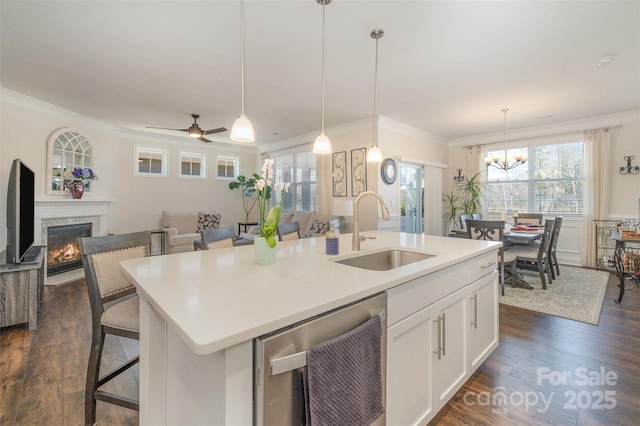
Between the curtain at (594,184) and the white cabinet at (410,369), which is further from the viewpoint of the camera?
the curtain at (594,184)

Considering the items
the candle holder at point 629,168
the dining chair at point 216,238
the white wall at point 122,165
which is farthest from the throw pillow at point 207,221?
the candle holder at point 629,168

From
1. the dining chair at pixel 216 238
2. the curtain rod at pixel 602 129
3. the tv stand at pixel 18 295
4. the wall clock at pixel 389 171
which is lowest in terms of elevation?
the tv stand at pixel 18 295

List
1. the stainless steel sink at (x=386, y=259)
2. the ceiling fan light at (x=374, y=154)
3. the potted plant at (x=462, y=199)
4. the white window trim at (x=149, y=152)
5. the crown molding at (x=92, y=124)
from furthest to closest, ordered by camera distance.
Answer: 1. the potted plant at (x=462, y=199)
2. the white window trim at (x=149, y=152)
3. the crown molding at (x=92, y=124)
4. the ceiling fan light at (x=374, y=154)
5. the stainless steel sink at (x=386, y=259)

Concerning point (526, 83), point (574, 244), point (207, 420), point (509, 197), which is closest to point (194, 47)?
point (207, 420)

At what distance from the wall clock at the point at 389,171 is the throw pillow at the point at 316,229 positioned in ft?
4.26

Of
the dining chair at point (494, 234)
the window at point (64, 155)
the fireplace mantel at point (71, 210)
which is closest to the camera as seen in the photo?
the dining chair at point (494, 234)

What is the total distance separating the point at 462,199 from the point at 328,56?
4833mm

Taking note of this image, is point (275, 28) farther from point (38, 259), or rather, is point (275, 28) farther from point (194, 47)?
point (38, 259)

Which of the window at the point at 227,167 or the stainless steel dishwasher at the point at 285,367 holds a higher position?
the window at the point at 227,167

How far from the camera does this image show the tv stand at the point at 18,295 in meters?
2.68

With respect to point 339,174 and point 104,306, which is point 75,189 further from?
point 339,174

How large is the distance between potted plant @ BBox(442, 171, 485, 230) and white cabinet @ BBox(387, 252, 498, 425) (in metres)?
4.59

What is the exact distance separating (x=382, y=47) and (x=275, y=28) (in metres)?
0.97

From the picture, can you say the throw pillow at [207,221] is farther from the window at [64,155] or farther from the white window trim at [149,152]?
the window at [64,155]
